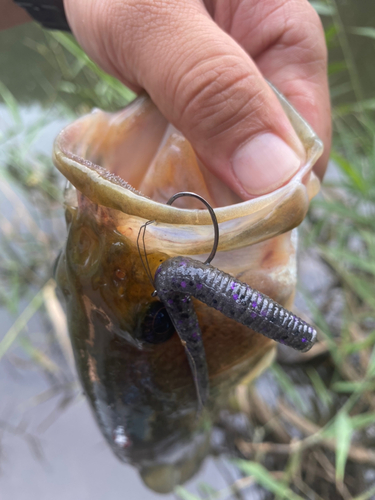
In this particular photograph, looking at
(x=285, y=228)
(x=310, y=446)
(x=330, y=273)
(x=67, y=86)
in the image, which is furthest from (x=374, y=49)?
(x=285, y=228)

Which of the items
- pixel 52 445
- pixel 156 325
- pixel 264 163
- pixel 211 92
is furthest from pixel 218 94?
pixel 52 445

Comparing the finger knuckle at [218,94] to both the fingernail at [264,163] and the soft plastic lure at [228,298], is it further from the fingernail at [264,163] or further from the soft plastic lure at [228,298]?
the soft plastic lure at [228,298]

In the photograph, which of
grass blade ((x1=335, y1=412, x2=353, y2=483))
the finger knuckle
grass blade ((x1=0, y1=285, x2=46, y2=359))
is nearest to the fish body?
the finger knuckle

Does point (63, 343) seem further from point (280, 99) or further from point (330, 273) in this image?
point (280, 99)

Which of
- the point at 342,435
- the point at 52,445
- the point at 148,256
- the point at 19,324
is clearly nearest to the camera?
the point at 148,256

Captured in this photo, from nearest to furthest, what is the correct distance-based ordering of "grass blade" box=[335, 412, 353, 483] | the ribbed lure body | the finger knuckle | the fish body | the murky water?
the ribbed lure body < the fish body < the finger knuckle < "grass blade" box=[335, 412, 353, 483] < the murky water

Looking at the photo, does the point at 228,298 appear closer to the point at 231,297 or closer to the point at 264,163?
the point at 231,297

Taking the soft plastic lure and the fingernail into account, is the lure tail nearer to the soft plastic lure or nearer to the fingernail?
the soft plastic lure
